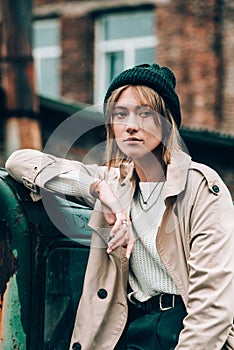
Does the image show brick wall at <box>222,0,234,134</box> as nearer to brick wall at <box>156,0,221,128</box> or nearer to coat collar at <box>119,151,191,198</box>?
brick wall at <box>156,0,221,128</box>

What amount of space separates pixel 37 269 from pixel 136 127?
0.61 m

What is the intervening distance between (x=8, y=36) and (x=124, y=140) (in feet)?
27.2

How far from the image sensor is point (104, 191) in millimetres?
3131

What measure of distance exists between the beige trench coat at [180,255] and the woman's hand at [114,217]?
0.22 ft

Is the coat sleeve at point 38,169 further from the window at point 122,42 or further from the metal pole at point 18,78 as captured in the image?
the window at point 122,42

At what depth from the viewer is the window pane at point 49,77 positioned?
15.1m

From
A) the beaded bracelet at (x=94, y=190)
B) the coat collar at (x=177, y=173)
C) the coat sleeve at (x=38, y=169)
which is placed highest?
the coat collar at (x=177, y=173)

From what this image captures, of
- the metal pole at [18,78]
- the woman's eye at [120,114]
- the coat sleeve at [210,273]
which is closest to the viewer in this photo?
the coat sleeve at [210,273]

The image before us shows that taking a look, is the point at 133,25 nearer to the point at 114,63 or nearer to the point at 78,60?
the point at 114,63

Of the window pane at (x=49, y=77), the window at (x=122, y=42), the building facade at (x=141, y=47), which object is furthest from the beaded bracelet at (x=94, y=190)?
the window pane at (x=49, y=77)

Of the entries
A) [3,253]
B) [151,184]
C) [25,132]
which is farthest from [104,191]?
[25,132]

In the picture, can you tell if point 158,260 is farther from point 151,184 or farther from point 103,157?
point 103,157

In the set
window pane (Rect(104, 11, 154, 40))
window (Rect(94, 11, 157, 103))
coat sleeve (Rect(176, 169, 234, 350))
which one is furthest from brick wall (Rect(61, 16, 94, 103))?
coat sleeve (Rect(176, 169, 234, 350))

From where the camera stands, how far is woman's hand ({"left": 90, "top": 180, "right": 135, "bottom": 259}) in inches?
115
